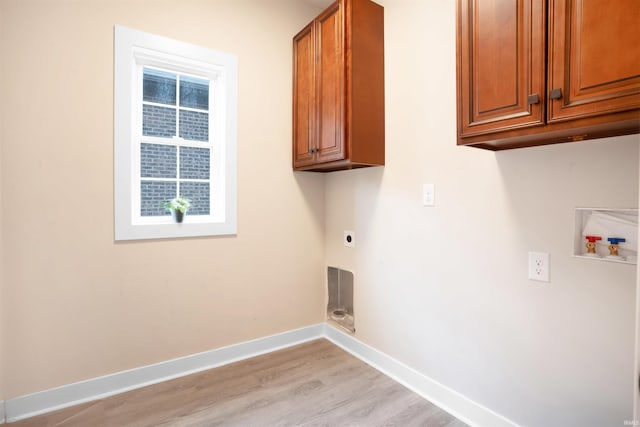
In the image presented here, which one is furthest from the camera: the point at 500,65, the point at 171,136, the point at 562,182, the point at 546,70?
the point at 171,136

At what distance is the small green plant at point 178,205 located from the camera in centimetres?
229

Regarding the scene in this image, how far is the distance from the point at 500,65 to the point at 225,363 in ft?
8.40

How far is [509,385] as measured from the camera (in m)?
1.63

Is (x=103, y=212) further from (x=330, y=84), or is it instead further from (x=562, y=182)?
(x=562, y=182)

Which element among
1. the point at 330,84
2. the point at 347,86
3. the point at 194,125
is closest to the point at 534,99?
the point at 347,86

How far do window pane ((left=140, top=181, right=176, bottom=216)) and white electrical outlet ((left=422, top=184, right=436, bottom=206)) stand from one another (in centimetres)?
180

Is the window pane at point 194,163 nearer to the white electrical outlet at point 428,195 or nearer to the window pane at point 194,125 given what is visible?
the window pane at point 194,125

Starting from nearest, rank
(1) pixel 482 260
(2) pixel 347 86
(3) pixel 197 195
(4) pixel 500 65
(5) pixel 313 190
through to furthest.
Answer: (4) pixel 500 65 < (1) pixel 482 260 < (2) pixel 347 86 < (3) pixel 197 195 < (5) pixel 313 190

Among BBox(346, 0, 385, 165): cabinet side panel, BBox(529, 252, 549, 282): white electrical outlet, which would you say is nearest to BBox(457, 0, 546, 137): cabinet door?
BBox(529, 252, 549, 282): white electrical outlet

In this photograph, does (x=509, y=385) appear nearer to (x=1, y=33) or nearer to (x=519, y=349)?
(x=519, y=349)

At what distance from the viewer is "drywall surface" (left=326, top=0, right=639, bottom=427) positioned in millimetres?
1329

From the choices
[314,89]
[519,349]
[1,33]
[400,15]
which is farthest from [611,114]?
[1,33]

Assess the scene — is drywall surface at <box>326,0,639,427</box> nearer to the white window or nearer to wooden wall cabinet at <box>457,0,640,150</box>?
wooden wall cabinet at <box>457,0,640,150</box>

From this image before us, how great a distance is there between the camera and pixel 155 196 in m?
2.32
